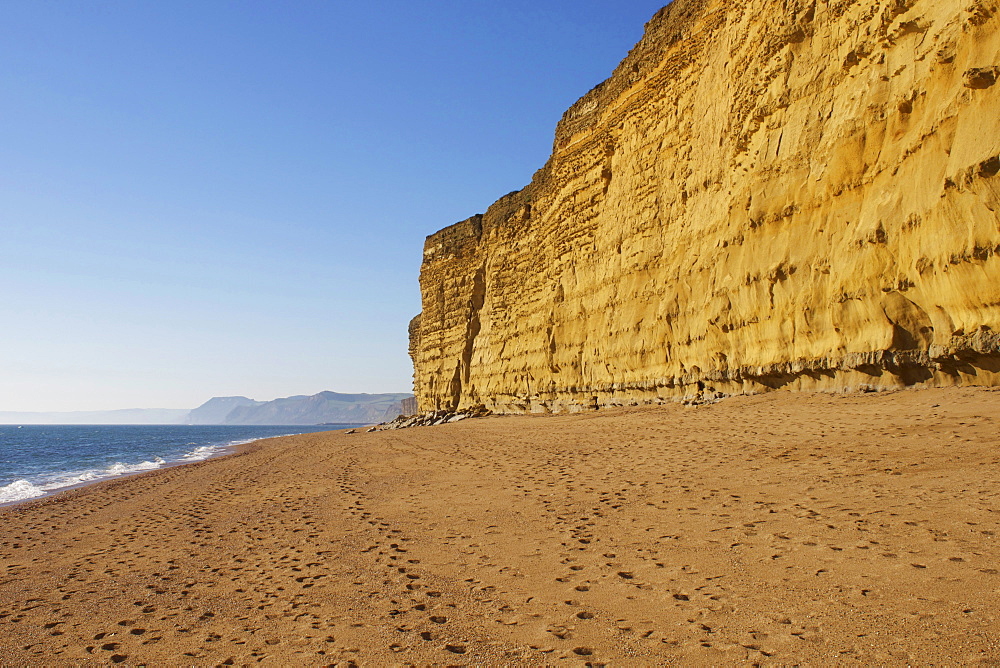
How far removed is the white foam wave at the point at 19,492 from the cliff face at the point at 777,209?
596 inches

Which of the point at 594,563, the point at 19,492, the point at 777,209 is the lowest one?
the point at 19,492

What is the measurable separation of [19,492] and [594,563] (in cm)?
1665

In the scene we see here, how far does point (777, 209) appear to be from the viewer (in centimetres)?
1216

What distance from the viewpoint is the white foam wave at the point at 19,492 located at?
13955mm

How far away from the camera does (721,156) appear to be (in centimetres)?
1423

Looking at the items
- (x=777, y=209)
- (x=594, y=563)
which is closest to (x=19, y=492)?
(x=594, y=563)

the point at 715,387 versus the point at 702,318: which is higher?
the point at 702,318

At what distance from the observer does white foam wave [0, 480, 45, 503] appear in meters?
14.0

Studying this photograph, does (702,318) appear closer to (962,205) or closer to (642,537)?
(962,205)

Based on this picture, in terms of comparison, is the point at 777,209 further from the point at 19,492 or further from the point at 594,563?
the point at 19,492

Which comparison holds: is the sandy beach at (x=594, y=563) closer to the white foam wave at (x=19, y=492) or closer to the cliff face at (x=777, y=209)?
the cliff face at (x=777, y=209)

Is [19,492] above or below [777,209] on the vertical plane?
below

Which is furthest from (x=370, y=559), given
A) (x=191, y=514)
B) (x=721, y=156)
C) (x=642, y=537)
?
(x=721, y=156)

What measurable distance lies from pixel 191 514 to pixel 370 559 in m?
5.02
